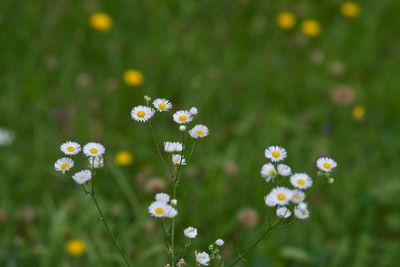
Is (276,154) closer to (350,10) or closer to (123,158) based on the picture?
(123,158)

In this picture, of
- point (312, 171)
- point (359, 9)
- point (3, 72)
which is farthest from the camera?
point (359, 9)

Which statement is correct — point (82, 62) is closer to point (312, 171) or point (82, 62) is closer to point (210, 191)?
point (210, 191)

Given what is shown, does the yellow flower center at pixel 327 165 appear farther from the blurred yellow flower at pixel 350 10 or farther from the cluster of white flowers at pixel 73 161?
the blurred yellow flower at pixel 350 10

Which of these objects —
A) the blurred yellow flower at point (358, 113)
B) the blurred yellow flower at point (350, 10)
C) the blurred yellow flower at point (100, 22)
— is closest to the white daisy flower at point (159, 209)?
the blurred yellow flower at point (358, 113)

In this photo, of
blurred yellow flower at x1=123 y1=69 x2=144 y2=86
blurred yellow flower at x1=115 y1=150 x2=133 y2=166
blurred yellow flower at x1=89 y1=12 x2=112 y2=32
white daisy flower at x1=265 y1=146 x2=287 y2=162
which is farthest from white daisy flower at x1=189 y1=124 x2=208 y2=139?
blurred yellow flower at x1=89 y1=12 x2=112 y2=32

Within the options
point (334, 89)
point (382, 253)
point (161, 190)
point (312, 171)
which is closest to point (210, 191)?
point (161, 190)

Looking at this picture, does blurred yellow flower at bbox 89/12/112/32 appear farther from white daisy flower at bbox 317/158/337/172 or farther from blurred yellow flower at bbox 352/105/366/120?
white daisy flower at bbox 317/158/337/172
